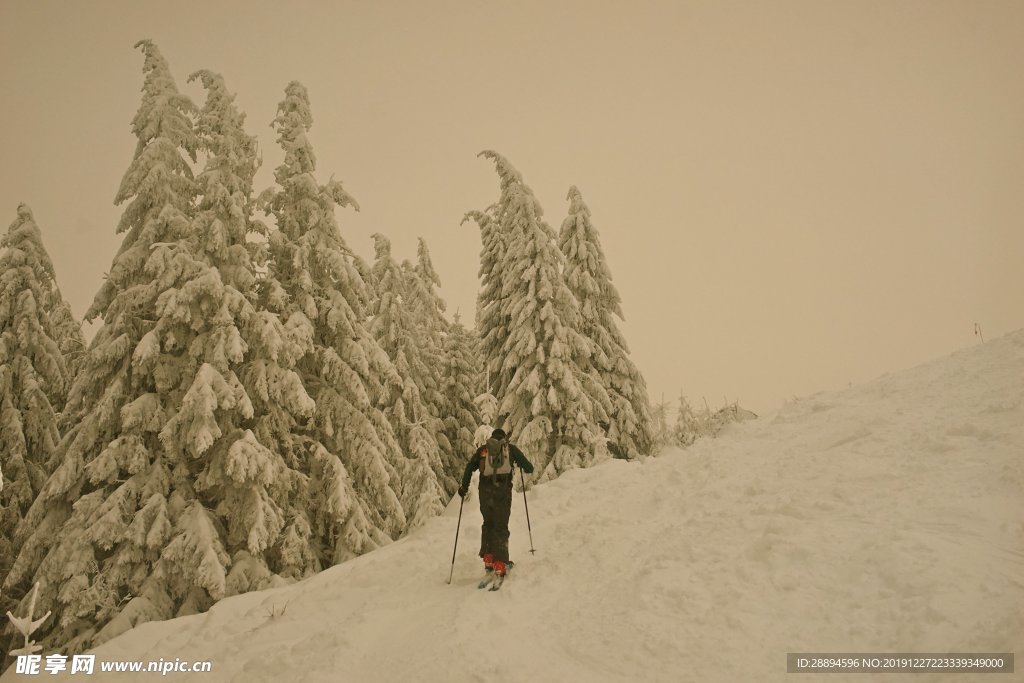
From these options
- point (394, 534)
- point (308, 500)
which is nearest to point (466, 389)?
point (394, 534)

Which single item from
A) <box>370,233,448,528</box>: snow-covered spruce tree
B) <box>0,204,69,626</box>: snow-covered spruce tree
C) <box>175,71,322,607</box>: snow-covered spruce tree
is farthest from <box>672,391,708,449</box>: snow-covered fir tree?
<box>0,204,69,626</box>: snow-covered spruce tree

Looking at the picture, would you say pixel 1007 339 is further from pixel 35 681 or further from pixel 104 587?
pixel 104 587

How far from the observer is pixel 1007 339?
1373 cm

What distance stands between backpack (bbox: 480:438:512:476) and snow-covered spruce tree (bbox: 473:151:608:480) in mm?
12074

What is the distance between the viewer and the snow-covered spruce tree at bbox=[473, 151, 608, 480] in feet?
71.1

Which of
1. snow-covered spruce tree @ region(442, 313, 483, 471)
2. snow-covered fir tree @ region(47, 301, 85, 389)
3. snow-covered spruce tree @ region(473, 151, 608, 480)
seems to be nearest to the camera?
snow-covered spruce tree @ region(473, 151, 608, 480)

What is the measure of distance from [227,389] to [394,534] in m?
8.22

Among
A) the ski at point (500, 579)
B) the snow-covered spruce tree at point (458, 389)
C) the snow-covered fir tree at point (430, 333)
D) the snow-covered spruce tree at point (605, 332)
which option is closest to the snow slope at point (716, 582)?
the ski at point (500, 579)

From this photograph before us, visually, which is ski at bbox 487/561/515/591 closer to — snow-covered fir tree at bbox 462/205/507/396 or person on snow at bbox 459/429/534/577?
person on snow at bbox 459/429/534/577

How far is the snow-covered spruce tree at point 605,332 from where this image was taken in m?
23.7

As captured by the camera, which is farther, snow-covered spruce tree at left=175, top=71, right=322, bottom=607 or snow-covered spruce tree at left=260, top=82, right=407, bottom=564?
snow-covered spruce tree at left=260, top=82, right=407, bottom=564

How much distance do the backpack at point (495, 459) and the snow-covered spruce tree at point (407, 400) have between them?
1142 cm

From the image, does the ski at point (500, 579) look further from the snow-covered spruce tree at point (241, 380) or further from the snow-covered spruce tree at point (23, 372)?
the snow-covered spruce tree at point (23, 372)

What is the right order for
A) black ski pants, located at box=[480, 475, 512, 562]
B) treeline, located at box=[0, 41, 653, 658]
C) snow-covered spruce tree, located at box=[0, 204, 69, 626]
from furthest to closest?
snow-covered spruce tree, located at box=[0, 204, 69, 626] → treeline, located at box=[0, 41, 653, 658] → black ski pants, located at box=[480, 475, 512, 562]
